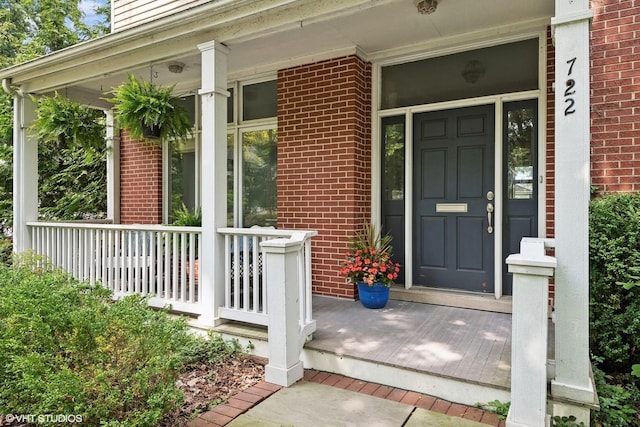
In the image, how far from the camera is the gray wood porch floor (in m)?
2.45

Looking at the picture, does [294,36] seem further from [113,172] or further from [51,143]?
[51,143]

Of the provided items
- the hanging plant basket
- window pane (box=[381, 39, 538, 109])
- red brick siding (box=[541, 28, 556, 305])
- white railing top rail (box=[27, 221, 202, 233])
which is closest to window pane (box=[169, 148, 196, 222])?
white railing top rail (box=[27, 221, 202, 233])

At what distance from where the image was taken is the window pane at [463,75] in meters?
3.59

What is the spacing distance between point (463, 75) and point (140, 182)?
14.7 feet

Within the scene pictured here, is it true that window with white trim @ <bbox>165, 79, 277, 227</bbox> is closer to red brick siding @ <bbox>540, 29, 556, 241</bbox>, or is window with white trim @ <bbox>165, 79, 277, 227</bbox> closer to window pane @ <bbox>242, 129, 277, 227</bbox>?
window pane @ <bbox>242, 129, 277, 227</bbox>

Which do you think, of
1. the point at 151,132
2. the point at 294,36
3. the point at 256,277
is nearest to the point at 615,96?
the point at 294,36

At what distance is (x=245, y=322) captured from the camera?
3277 mm

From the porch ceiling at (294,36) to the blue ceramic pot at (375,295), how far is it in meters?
2.32

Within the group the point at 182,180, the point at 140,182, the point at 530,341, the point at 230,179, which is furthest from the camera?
the point at 140,182

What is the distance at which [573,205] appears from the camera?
2055 millimetres

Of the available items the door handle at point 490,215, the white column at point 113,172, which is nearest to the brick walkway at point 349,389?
the door handle at point 490,215

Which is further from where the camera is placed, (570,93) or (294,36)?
(294,36)

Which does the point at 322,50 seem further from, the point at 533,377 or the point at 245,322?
the point at 533,377

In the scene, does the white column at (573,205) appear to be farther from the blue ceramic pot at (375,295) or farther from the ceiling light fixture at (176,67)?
the ceiling light fixture at (176,67)
